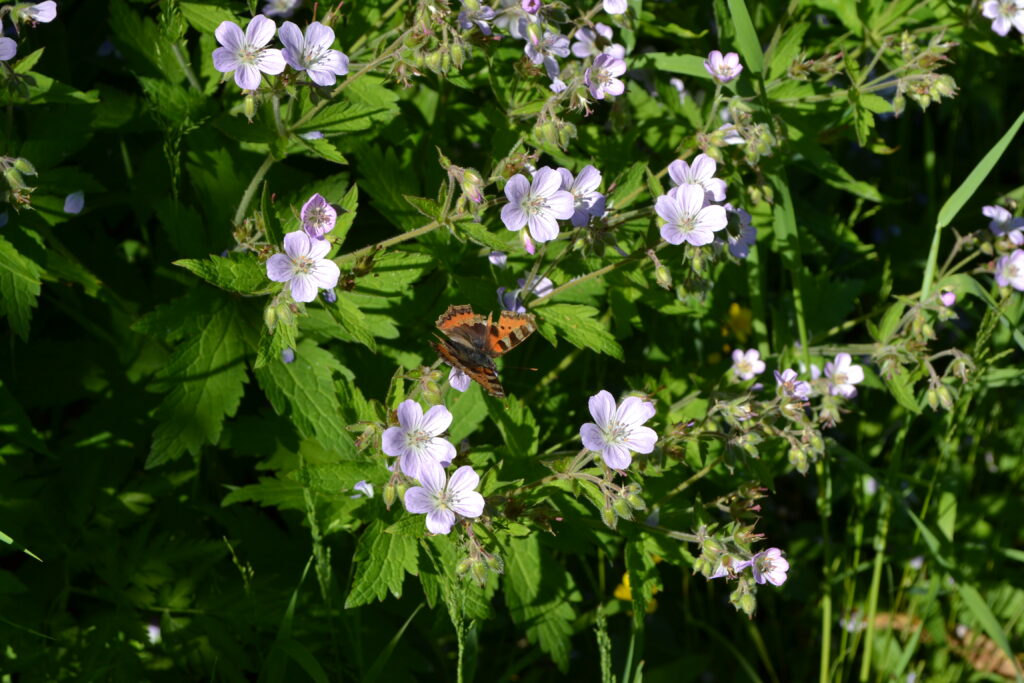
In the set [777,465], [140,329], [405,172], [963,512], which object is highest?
[405,172]

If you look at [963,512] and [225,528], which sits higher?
[225,528]

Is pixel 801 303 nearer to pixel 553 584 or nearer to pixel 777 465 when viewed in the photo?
pixel 777 465

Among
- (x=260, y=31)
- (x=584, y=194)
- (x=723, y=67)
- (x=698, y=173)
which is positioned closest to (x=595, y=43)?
(x=723, y=67)

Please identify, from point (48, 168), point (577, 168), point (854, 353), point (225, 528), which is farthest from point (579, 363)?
point (48, 168)

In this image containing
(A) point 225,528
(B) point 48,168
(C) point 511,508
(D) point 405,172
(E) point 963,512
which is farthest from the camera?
(E) point 963,512

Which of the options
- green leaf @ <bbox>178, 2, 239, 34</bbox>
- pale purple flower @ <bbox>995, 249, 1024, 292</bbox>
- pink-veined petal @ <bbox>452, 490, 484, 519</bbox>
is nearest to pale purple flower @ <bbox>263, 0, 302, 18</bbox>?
green leaf @ <bbox>178, 2, 239, 34</bbox>

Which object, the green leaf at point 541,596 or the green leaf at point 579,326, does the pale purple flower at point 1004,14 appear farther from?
the green leaf at point 541,596

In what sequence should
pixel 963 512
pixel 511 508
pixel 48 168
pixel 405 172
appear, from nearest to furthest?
1. pixel 511 508
2. pixel 48 168
3. pixel 405 172
4. pixel 963 512

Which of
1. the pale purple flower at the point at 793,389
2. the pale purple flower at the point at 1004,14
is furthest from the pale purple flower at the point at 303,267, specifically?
the pale purple flower at the point at 1004,14

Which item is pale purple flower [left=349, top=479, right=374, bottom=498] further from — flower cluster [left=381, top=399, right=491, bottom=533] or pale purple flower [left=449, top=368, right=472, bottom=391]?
pale purple flower [left=449, top=368, right=472, bottom=391]
